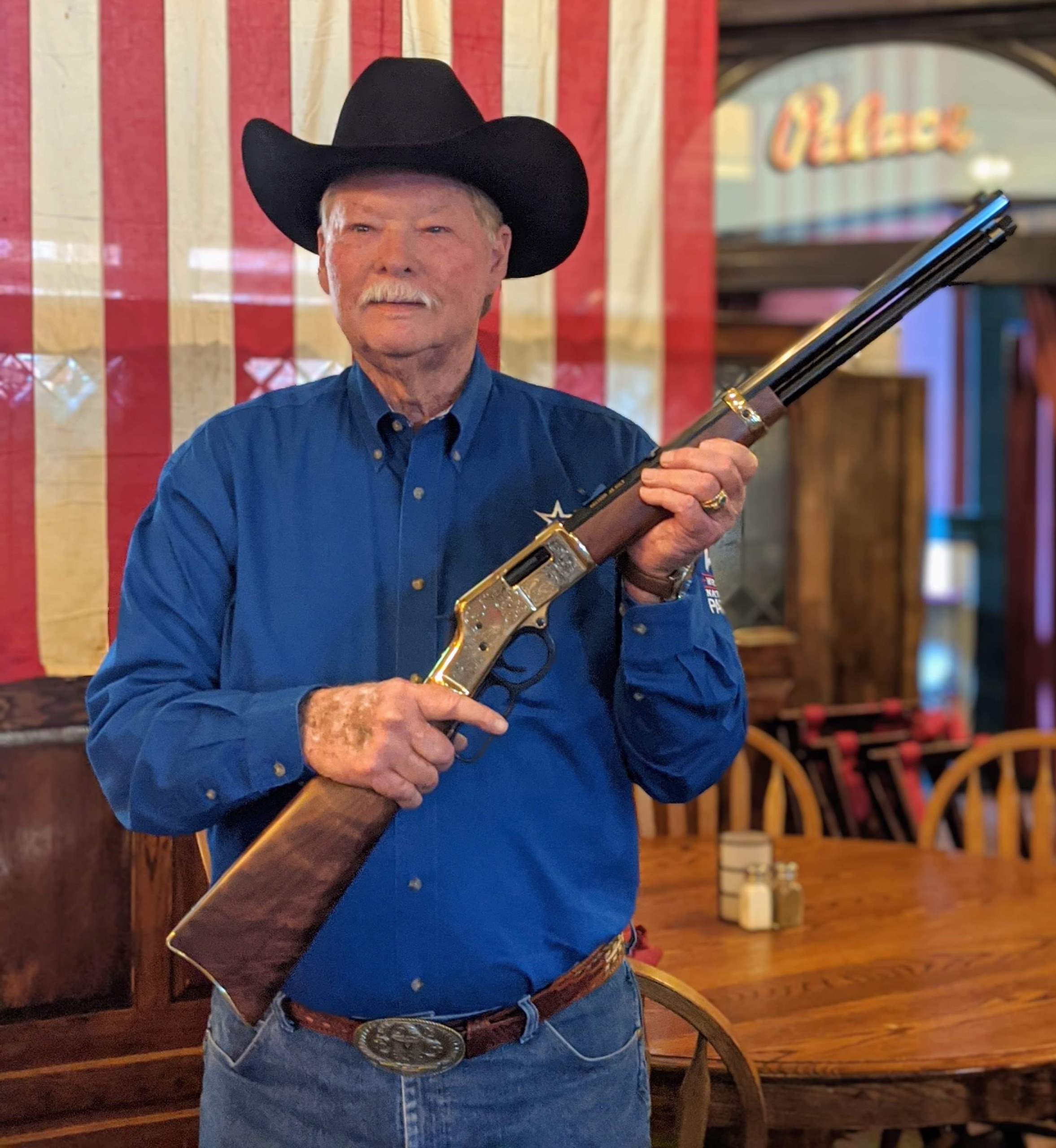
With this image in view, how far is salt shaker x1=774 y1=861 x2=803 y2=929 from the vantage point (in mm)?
2576

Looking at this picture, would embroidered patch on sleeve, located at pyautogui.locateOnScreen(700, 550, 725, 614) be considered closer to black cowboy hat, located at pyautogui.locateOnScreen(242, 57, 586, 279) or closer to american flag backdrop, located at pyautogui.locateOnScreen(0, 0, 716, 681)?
black cowboy hat, located at pyautogui.locateOnScreen(242, 57, 586, 279)

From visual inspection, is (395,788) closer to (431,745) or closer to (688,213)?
(431,745)

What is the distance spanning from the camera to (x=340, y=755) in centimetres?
139

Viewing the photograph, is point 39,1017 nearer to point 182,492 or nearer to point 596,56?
point 182,492

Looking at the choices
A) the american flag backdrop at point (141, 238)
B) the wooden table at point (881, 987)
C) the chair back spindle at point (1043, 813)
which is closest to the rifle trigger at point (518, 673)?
the wooden table at point (881, 987)

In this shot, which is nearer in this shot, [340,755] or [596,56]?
[340,755]

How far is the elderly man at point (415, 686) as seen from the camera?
1470 mm

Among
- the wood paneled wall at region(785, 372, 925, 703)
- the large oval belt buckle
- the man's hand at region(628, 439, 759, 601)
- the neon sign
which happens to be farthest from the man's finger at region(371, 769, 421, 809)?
the neon sign

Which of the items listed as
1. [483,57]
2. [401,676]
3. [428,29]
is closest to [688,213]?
[483,57]

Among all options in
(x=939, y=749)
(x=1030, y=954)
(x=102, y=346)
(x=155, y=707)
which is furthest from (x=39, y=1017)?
(x=939, y=749)

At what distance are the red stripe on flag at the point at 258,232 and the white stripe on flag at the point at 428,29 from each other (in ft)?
0.64

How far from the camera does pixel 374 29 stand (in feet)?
7.13

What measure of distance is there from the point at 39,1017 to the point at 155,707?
0.94 metres

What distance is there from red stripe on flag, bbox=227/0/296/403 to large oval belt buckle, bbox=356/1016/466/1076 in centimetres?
112
